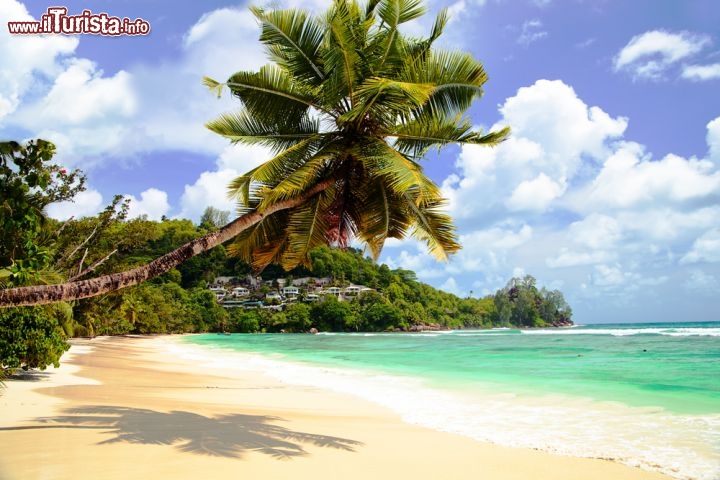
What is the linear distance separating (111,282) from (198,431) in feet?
9.50

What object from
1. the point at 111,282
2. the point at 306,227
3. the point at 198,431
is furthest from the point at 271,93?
the point at 198,431

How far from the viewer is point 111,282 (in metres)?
5.71

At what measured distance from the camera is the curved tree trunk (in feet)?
17.0

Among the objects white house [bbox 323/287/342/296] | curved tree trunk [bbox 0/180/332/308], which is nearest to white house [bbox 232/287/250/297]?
white house [bbox 323/287/342/296]

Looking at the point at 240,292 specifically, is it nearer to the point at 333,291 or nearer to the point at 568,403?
the point at 333,291

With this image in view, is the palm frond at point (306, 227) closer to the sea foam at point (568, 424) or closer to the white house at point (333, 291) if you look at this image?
the sea foam at point (568, 424)

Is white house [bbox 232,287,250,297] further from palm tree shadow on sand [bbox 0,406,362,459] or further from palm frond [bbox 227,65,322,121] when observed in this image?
palm frond [bbox 227,65,322,121]

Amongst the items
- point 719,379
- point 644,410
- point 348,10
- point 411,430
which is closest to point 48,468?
point 411,430

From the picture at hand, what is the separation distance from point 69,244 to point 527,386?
21942mm

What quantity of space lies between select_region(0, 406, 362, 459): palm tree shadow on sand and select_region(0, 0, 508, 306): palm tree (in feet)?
8.85

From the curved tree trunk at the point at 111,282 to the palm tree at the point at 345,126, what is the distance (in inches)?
5.8

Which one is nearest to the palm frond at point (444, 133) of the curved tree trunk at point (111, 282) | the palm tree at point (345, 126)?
the palm tree at point (345, 126)

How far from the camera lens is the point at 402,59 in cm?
826

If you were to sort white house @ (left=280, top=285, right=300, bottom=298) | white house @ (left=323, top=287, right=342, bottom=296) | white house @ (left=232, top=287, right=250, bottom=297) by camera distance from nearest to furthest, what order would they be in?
white house @ (left=323, top=287, right=342, bottom=296)
white house @ (left=232, top=287, right=250, bottom=297)
white house @ (left=280, top=285, right=300, bottom=298)
